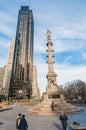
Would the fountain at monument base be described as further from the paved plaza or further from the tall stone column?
the paved plaza

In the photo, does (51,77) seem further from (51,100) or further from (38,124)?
(38,124)

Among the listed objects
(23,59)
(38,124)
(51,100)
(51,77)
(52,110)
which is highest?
(23,59)

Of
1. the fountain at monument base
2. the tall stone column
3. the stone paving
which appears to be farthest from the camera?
the tall stone column

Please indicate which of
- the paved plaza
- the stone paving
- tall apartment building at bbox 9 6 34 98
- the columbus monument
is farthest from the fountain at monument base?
tall apartment building at bbox 9 6 34 98

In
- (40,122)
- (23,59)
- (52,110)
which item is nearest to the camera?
(40,122)

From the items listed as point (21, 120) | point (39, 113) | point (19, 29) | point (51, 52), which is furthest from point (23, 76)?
point (21, 120)

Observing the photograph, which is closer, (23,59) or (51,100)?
(51,100)

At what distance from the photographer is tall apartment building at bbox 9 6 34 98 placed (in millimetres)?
140050

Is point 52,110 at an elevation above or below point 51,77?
below

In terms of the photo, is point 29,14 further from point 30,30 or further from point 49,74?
point 49,74

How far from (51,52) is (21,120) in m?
26.8

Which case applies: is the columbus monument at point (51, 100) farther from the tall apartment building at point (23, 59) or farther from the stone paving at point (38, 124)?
the tall apartment building at point (23, 59)

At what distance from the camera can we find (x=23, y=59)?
151750 millimetres

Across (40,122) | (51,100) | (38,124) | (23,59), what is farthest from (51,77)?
(23,59)
